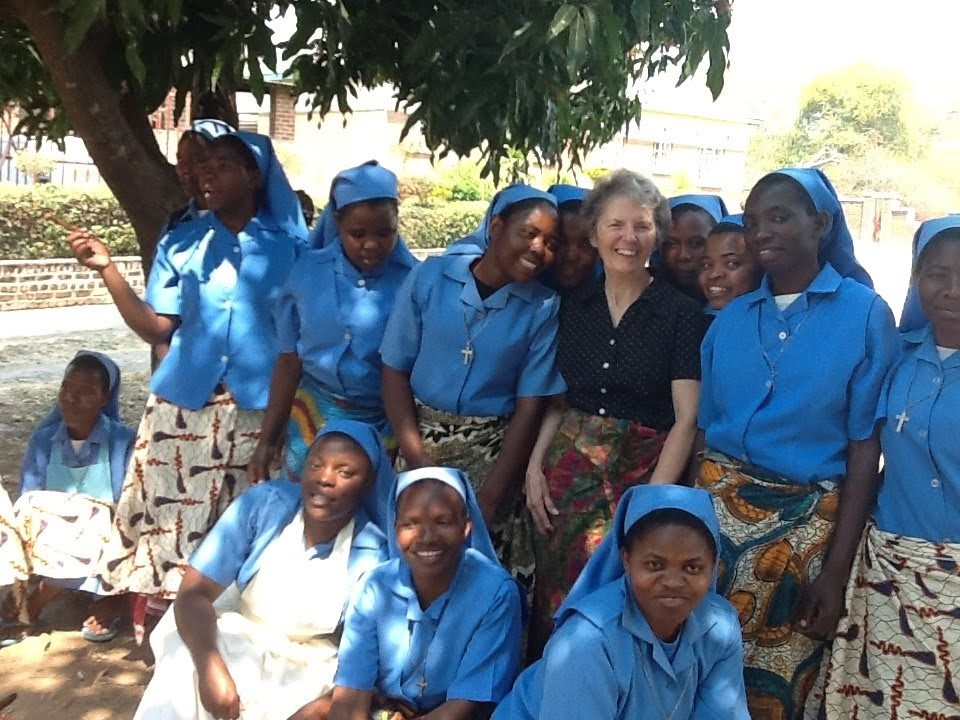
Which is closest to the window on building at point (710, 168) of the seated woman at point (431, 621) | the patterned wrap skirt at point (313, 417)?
the patterned wrap skirt at point (313, 417)

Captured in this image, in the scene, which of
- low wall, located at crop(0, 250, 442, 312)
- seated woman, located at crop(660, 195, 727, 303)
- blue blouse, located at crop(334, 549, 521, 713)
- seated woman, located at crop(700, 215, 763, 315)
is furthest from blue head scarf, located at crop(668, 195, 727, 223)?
low wall, located at crop(0, 250, 442, 312)

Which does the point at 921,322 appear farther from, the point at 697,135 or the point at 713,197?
the point at 697,135

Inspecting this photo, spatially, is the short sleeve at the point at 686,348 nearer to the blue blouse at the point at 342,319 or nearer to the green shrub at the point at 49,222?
the blue blouse at the point at 342,319

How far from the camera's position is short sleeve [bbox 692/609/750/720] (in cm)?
239

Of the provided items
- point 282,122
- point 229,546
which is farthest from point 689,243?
point 282,122

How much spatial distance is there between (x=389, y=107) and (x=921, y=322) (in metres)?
24.7

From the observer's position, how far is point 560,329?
3006 mm

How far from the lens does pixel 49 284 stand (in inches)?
507

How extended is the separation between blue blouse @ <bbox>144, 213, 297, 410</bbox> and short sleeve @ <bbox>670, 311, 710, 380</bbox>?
4.76ft

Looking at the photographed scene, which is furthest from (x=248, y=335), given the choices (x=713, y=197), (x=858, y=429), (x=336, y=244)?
(x=858, y=429)

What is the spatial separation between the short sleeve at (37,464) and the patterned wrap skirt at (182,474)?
81 cm

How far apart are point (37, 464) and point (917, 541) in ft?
11.5

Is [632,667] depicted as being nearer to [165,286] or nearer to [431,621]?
[431,621]

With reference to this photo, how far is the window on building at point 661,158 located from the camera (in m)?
36.9
